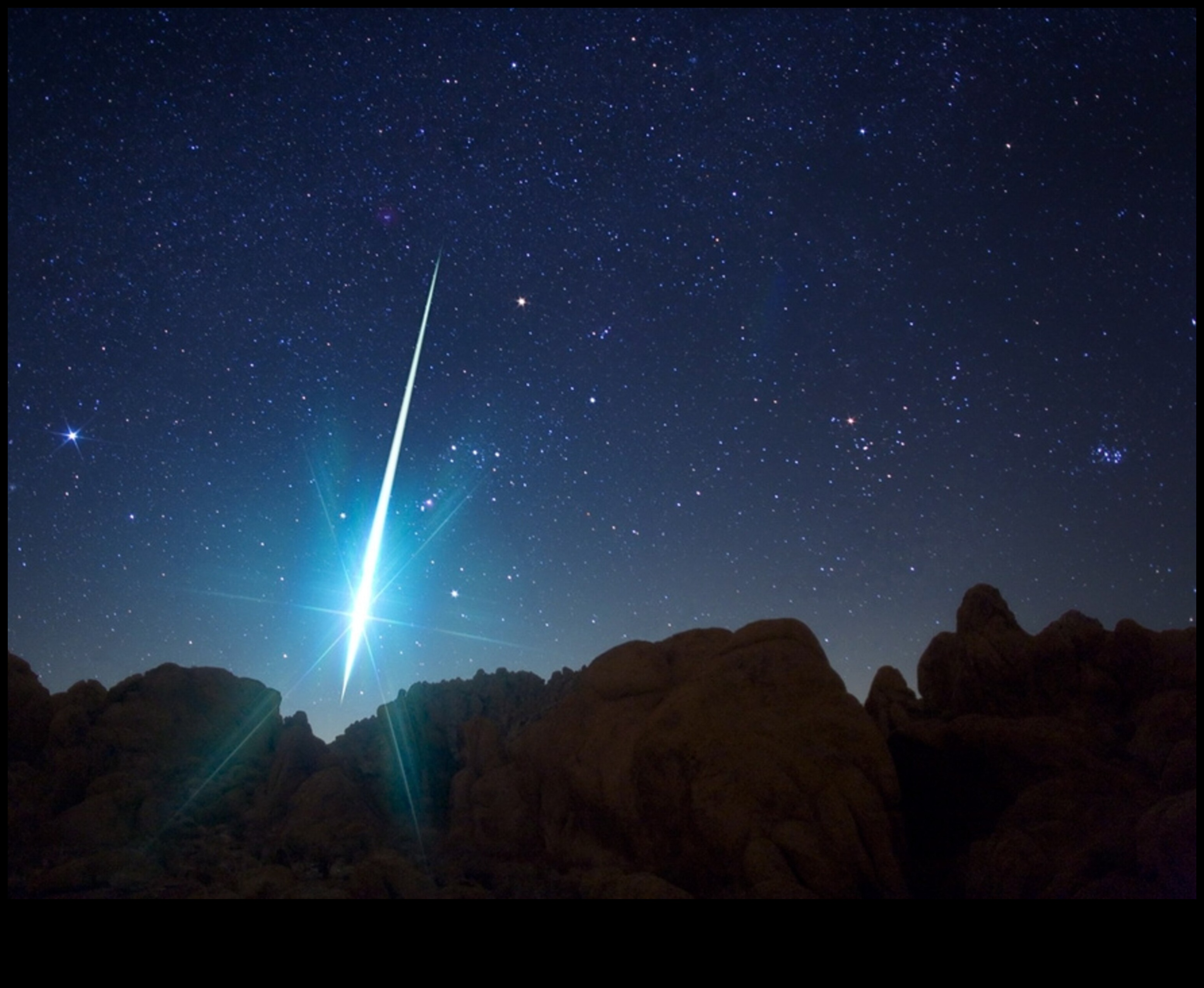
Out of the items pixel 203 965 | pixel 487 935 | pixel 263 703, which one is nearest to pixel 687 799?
pixel 487 935

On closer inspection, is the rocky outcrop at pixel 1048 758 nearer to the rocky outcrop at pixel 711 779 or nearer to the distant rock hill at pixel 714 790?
the distant rock hill at pixel 714 790

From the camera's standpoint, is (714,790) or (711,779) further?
(711,779)

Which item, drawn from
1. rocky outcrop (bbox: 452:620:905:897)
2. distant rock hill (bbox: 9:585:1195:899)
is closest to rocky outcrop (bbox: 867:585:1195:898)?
distant rock hill (bbox: 9:585:1195:899)

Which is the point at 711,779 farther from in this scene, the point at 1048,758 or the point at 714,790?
the point at 1048,758

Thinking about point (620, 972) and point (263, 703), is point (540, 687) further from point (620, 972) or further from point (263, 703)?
point (620, 972)

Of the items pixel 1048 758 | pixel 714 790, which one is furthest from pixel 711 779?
pixel 1048 758

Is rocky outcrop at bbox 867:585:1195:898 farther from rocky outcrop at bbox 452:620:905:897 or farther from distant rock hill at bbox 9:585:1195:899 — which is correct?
rocky outcrop at bbox 452:620:905:897

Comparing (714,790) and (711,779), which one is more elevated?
(711,779)

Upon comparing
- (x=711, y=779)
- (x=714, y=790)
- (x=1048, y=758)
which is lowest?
(x=714, y=790)
